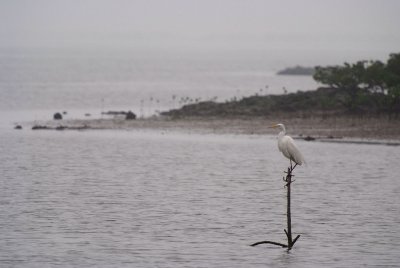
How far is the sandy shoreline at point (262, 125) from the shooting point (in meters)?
66.4

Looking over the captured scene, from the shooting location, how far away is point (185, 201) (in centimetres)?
3956

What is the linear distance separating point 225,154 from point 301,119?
676 inches

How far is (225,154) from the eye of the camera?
59.5 metres

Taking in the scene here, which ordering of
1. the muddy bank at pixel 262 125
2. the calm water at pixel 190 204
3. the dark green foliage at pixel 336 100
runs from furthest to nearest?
the dark green foliage at pixel 336 100, the muddy bank at pixel 262 125, the calm water at pixel 190 204

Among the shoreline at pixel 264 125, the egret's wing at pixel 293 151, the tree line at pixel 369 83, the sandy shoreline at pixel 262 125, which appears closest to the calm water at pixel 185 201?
the shoreline at pixel 264 125

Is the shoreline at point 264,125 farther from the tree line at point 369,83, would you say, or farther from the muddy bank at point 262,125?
the tree line at point 369,83

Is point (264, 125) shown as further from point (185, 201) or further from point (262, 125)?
point (185, 201)

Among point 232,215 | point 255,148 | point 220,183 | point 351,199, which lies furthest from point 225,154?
point 232,215

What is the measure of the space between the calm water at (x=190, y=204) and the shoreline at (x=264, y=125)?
3377mm

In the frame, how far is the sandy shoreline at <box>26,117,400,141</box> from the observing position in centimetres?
6638

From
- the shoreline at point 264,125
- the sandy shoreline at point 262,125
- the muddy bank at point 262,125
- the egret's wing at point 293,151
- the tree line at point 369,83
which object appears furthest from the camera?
the tree line at point 369,83

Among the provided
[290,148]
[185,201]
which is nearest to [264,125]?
[185,201]

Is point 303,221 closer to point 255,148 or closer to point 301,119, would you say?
point 255,148

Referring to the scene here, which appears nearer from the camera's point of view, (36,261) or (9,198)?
(36,261)
